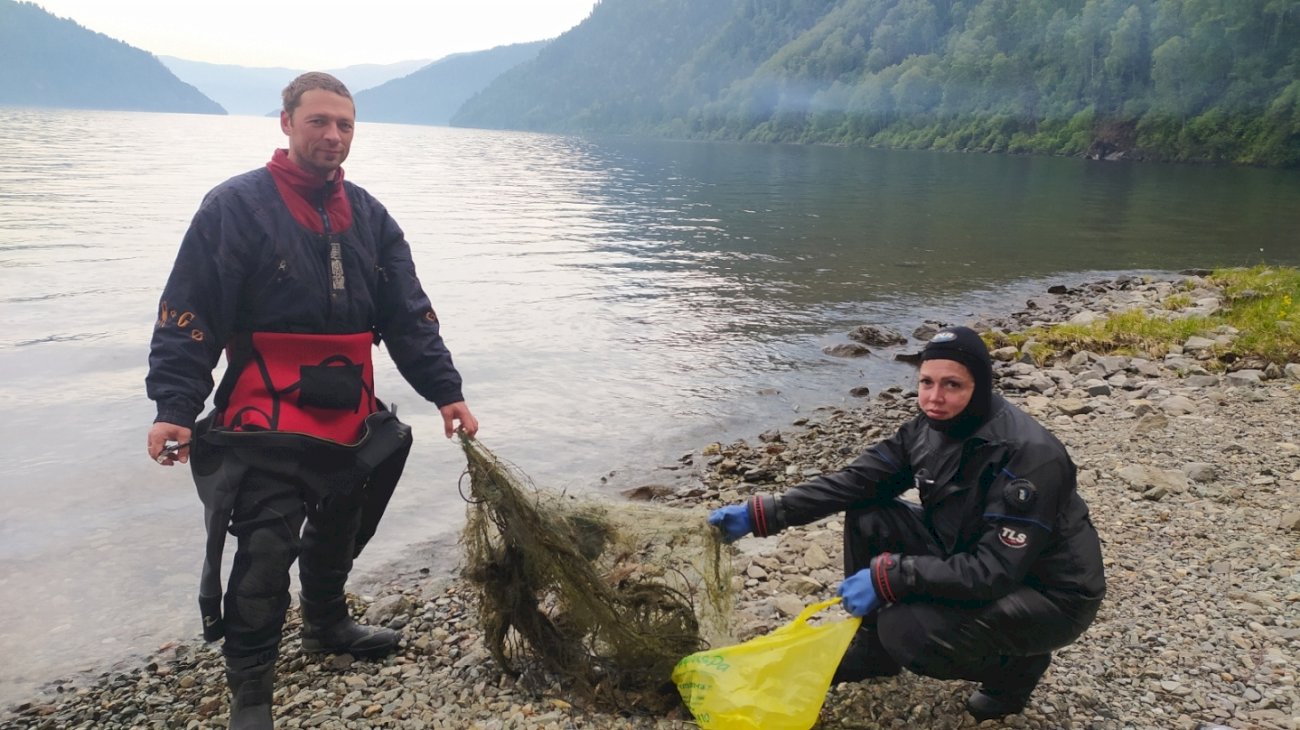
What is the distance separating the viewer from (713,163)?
267 feet

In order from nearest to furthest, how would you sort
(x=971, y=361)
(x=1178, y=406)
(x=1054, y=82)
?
(x=971, y=361), (x=1178, y=406), (x=1054, y=82)

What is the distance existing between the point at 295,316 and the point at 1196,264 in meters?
28.1

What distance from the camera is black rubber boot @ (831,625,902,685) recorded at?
14.0 feet

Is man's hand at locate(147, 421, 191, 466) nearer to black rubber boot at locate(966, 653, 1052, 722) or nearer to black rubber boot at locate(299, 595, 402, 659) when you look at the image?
black rubber boot at locate(299, 595, 402, 659)

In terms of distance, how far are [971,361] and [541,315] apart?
46.6 ft

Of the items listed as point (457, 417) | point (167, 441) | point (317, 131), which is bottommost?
point (457, 417)

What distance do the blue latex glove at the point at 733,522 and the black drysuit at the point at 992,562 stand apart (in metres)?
0.79

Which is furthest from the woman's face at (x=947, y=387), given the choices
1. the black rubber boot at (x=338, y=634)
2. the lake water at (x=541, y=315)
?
the lake water at (x=541, y=315)

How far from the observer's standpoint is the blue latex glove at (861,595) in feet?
12.8

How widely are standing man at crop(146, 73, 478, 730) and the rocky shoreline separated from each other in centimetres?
93

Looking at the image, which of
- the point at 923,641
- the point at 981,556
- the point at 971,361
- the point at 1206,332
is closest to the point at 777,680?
the point at 923,641

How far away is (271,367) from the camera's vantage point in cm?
408

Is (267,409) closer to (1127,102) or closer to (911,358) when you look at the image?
(911,358)

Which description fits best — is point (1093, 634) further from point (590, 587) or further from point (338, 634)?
point (338, 634)
